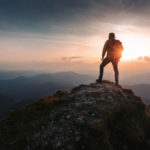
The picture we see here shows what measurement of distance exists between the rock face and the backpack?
15.2 ft

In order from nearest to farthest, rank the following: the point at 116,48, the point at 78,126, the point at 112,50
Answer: the point at 78,126
the point at 116,48
the point at 112,50

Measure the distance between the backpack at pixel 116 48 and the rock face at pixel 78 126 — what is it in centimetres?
464

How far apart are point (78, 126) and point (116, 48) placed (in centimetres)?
807

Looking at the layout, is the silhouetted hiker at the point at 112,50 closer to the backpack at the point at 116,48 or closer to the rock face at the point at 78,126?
the backpack at the point at 116,48

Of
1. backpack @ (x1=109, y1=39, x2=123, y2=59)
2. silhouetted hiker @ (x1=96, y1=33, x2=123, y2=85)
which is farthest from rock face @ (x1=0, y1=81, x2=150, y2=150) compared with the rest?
backpack @ (x1=109, y1=39, x2=123, y2=59)

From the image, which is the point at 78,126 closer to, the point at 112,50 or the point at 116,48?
the point at 112,50

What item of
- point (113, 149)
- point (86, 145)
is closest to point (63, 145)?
point (86, 145)

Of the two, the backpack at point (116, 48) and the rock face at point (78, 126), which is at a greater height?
the backpack at point (116, 48)

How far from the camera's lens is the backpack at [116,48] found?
1117 centimetres

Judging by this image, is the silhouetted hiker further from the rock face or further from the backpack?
the rock face

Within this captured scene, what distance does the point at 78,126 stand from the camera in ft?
18.4

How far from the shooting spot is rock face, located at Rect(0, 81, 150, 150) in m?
5.06

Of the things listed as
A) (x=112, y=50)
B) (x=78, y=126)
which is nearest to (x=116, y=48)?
(x=112, y=50)

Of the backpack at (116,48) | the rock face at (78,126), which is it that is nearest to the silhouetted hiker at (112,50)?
the backpack at (116,48)
